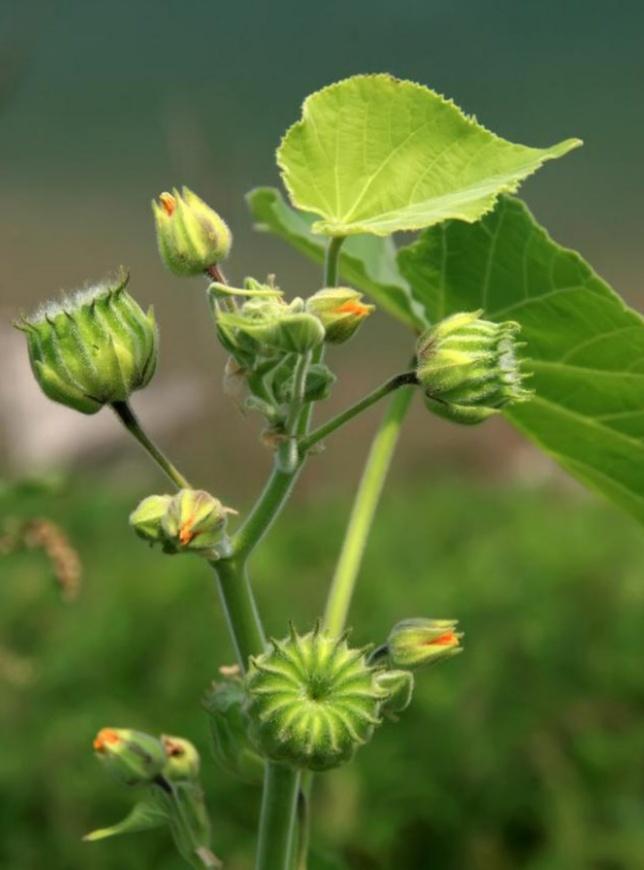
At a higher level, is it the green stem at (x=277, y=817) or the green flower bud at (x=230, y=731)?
the green flower bud at (x=230, y=731)

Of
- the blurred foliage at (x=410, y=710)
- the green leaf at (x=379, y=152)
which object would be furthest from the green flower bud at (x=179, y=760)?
the blurred foliage at (x=410, y=710)

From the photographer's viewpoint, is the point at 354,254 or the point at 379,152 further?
the point at 354,254

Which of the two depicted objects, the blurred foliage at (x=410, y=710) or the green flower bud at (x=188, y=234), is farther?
the blurred foliage at (x=410, y=710)

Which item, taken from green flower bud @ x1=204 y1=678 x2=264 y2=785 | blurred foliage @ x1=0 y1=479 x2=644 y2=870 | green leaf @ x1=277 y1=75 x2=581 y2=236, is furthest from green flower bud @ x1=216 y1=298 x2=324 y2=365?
blurred foliage @ x1=0 y1=479 x2=644 y2=870

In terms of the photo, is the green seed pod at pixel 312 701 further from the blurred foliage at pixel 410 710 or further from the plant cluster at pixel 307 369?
the blurred foliage at pixel 410 710

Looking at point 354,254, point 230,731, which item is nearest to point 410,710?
point 354,254

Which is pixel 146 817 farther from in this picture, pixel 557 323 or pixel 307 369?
pixel 557 323

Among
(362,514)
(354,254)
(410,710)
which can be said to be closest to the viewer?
(362,514)

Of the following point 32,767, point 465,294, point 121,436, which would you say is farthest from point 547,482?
point 465,294
